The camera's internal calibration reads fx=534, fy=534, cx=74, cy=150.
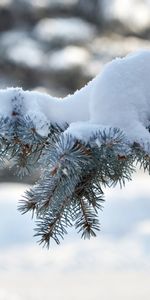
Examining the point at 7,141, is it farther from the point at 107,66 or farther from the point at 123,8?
the point at 123,8

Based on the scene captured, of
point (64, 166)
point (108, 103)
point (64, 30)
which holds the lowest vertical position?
point (64, 166)

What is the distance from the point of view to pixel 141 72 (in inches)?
40.7

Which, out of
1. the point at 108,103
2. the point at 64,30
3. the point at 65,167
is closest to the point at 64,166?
the point at 65,167

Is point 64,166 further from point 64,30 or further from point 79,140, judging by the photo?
point 64,30

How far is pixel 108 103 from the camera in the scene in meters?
0.99

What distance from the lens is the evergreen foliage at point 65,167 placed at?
887 millimetres

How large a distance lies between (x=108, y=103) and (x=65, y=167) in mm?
184

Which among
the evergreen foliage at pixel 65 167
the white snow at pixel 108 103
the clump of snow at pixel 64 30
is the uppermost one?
the clump of snow at pixel 64 30

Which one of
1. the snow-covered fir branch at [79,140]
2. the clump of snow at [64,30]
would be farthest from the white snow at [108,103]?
the clump of snow at [64,30]

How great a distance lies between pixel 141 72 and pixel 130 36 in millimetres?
11562

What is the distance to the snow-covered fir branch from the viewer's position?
35.4 inches

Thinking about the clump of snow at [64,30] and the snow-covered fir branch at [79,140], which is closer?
the snow-covered fir branch at [79,140]

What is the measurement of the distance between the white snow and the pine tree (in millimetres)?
19

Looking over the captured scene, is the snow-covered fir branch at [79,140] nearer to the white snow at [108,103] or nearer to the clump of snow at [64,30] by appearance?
the white snow at [108,103]
